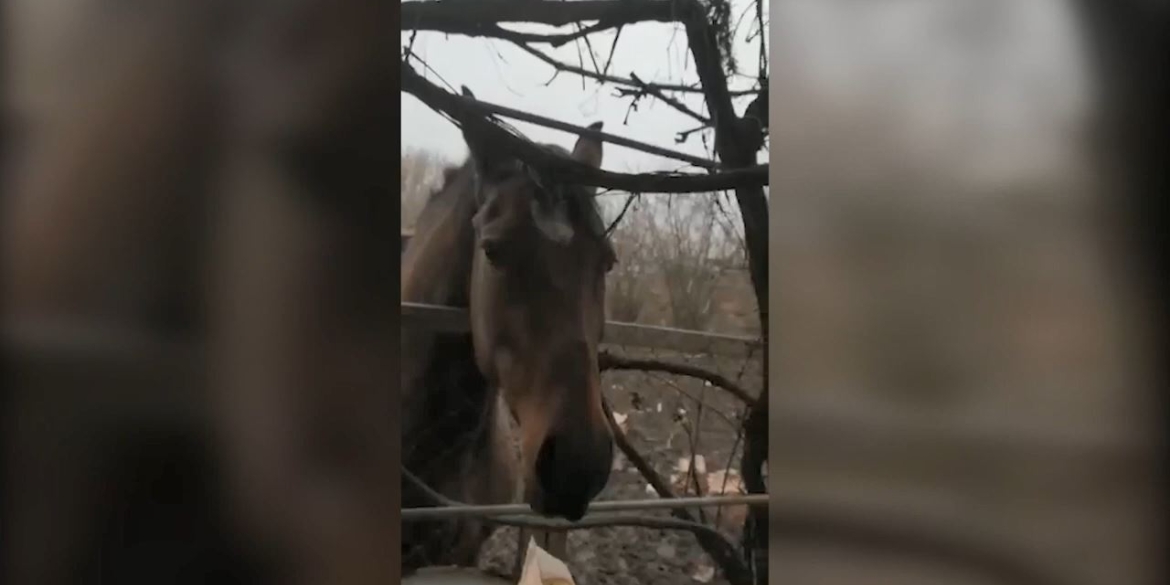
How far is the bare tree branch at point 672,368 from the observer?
2.38ft

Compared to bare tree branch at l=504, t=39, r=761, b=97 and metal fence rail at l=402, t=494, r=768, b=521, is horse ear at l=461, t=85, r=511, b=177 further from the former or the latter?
metal fence rail at l=402, t=494, r=768, b=521

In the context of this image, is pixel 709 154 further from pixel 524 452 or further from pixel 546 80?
pixel 524 452

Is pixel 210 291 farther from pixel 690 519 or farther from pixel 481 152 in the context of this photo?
pixel 690 519

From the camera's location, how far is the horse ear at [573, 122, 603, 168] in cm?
72

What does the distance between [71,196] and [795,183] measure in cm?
53

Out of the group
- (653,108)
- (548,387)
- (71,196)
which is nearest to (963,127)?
(653,108)

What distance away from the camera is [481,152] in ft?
2.30

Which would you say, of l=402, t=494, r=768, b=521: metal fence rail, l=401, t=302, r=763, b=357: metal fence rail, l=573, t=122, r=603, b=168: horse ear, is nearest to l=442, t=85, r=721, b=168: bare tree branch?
l=573, t=122, r=603, b=168: horse ear

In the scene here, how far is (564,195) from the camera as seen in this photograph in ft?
2.36

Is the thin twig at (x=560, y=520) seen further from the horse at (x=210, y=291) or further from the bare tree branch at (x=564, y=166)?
the bare tree branch at (x=564, y=166)

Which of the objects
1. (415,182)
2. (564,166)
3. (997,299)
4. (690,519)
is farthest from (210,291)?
(997,299)

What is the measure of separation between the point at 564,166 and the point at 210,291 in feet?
0.87

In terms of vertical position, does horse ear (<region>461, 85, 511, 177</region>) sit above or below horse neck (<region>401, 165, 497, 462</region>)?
above

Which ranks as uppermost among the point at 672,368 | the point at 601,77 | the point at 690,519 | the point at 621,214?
the point at 601,77
